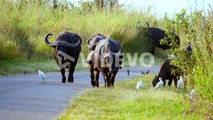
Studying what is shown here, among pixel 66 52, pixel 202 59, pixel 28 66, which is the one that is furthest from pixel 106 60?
pixel 28 66

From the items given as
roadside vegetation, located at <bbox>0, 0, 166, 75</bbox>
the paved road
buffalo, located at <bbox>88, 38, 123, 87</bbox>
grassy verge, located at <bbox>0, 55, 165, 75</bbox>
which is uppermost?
roadside vegetation, located at <bbox>0, 0, 166, 75</bbox>

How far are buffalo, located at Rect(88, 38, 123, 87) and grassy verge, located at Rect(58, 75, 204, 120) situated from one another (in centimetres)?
190

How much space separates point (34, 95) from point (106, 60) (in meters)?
3.23

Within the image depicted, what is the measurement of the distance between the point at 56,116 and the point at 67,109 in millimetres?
974

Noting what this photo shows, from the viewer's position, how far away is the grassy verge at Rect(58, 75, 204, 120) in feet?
37.5

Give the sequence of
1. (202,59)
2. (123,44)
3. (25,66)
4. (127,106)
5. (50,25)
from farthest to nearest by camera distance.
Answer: (123,44) < (50,25) < (25,66) < (127,106) < (202,59)

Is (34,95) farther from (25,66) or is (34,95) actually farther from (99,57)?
(25,66)

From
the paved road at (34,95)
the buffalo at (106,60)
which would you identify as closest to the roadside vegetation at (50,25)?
the paved road at (34,95)

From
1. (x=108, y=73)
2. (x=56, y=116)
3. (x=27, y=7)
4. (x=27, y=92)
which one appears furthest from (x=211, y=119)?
(x=27, y=7)

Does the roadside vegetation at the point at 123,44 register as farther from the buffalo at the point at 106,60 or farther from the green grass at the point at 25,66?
the buffalo at the point at 106,60

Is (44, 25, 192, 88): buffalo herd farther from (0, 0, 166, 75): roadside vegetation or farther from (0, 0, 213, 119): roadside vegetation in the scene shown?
(0, 0, 166, 75): roadside vegetation

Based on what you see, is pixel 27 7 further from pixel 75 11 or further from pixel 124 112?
pixel 124 112

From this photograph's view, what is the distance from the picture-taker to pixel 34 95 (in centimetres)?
1529

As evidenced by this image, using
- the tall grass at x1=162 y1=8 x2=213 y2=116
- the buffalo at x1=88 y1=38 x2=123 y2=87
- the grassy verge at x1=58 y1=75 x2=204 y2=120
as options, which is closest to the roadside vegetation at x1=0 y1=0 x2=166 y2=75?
the buffalo at x1=88 y1=38 x2=123 y2=87
